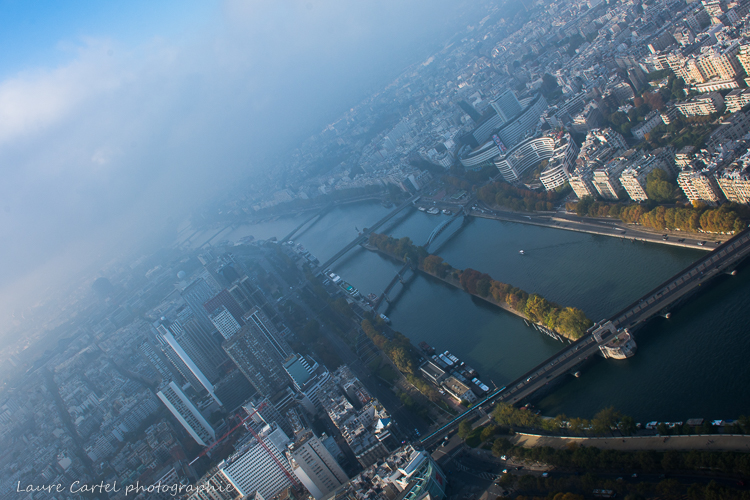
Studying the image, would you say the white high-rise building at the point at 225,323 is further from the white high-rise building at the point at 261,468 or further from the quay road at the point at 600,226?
Answer: the quay road at the point at 600,226

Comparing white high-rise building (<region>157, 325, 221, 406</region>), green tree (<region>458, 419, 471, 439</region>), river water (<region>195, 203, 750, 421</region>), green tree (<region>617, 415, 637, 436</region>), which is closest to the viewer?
green tree (<region>617, 415, 637, 436</region>)

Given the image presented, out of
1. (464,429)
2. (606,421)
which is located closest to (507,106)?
(464,429)

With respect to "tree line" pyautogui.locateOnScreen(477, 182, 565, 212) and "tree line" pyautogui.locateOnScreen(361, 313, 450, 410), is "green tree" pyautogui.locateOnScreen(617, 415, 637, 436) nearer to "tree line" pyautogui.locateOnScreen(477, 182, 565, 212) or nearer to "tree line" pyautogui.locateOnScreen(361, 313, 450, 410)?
"tree line" pyautogui.locateOnScreen(361, 313, 450, 410)

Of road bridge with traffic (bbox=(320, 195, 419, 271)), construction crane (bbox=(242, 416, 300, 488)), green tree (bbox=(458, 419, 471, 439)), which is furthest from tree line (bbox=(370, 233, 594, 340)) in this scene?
construction crane (bbox=(242, 416, 300, 488))

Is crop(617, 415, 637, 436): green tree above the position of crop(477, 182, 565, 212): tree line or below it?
below

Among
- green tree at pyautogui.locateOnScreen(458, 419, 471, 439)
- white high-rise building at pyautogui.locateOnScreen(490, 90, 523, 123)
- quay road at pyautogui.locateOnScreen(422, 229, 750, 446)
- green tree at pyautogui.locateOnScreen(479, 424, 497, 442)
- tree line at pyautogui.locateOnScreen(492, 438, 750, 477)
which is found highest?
white high-rise building at pyautogui.locateOnScreen(490, 90, 523, 123)

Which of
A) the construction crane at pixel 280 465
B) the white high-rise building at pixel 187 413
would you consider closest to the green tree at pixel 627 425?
the construction crane at pixel 280 465
